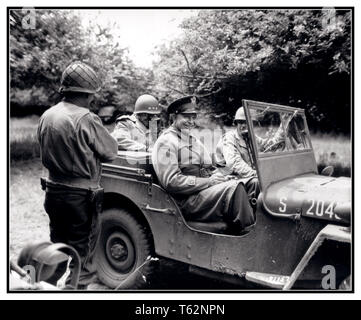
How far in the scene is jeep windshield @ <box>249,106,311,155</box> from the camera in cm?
336

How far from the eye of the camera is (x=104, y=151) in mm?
3045

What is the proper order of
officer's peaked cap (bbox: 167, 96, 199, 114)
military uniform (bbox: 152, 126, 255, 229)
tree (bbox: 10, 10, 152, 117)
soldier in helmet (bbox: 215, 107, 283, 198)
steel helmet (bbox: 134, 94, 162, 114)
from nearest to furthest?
military uniform (bbox: 152, 126, 255, 229) → officer's peaked cap (bbox: 167, 96, 199, 114) → tree (bbox: 10, 10, 152, 117) → soldier in helmet (bbox: 215, 107, 283, 198) → steel helmet (bbox: 134, 94, 162, 114)

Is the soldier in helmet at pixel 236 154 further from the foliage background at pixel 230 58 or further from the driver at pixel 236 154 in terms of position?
the foliage background at pixel 230 58

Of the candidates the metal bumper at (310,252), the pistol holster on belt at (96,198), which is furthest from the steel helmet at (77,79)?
the metal bumper at (310,252)

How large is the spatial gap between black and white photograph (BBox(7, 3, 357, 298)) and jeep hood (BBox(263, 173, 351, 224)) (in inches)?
0.4

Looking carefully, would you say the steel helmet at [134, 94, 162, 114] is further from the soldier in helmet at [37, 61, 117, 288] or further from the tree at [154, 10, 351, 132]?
the soldier in helmet at [37, 61, 117, 288]

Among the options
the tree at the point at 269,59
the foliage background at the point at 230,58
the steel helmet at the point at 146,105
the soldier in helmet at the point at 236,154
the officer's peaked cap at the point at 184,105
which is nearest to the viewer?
the officer's peaked cap at the point at 184,105

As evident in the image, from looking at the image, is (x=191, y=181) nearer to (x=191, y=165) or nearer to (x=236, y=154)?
(x=191, y=165)

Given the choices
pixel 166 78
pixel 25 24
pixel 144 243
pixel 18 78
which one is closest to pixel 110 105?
pixel 166 78

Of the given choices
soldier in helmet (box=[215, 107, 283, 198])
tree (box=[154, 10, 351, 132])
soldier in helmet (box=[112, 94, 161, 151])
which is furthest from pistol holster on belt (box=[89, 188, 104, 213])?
tree (box=[154, 10, 351, 132])

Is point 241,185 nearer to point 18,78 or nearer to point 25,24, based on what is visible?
point 25,24

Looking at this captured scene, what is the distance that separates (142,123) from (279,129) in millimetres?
2042

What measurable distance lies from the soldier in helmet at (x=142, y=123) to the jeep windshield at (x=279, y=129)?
167cm

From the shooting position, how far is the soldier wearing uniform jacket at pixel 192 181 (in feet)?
10.5
